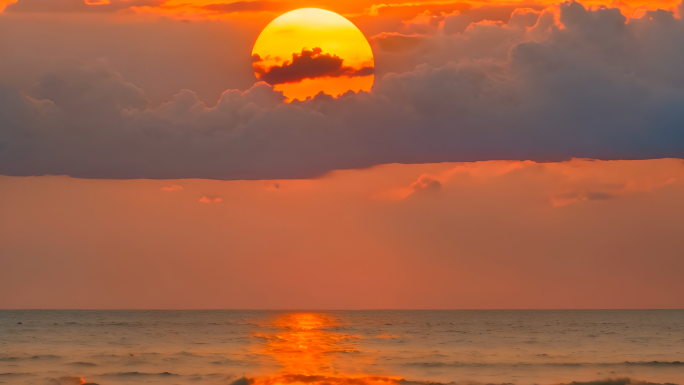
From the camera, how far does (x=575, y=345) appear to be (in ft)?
283

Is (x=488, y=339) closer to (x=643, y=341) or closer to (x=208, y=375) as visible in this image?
(x=643, y=341)

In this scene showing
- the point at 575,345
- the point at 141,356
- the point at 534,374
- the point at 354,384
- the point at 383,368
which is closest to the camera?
the point at 354,384

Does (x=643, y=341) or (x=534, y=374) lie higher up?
(x=643, y=341)

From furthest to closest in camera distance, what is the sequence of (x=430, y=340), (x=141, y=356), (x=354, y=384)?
(x=430, y=340)
(x=141, y=356)
(x=354, y=384)

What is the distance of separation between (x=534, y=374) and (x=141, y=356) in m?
32.9

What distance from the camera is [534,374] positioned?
186 feet

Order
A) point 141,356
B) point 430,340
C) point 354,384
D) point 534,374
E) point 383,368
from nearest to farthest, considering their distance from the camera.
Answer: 1. point 354,384
2. point 534,374
3. point 383,368
4. point 141,356
5. point 430,340

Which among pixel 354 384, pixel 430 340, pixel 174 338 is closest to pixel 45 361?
pixel 354 384

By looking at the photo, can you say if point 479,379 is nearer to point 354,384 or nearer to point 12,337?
point 354,384

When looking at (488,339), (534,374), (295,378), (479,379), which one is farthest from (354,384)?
(488,339)

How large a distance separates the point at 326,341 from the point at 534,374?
38.1 meters

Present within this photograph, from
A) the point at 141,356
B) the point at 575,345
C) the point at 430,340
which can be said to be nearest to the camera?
the point at 141,356

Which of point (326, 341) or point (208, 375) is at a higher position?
point (326, 341)

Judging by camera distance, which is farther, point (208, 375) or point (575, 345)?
point (575, 345)
